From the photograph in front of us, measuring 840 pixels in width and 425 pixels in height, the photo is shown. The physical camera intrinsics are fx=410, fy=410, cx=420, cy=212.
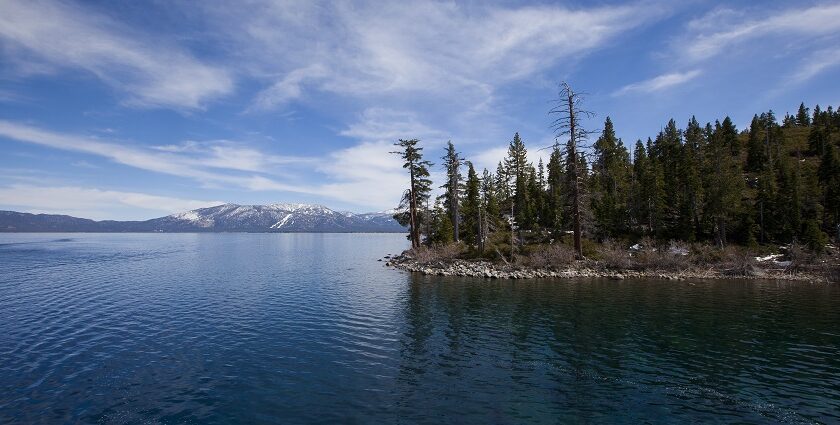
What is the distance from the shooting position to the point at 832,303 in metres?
30.7

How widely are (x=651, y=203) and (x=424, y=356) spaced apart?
5731 centimetres

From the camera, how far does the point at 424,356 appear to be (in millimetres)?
19344

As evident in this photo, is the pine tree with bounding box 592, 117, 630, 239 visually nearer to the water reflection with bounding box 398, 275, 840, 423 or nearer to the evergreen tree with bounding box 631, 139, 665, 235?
the evergreen tree with bounding box 631, 139, 665, 235

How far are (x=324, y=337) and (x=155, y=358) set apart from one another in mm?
7834

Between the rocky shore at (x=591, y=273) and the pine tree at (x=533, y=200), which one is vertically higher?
the pine tree at (x=533, y=200)

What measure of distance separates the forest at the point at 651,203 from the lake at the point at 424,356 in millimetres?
20547

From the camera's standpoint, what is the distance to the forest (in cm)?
5481

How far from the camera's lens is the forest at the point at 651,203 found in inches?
2158

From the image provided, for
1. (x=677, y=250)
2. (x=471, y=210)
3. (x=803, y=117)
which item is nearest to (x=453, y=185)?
(x=471, y=210)

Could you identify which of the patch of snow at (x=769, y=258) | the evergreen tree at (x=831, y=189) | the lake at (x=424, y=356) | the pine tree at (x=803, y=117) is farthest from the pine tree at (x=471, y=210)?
the pine tree at (x=803, y=117)

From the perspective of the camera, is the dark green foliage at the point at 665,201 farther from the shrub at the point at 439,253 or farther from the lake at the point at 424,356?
the lake at the point at 424,356

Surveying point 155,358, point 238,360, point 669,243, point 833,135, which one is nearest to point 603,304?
point 238,360

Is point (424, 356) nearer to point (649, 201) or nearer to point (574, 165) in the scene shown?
point (574, 165)

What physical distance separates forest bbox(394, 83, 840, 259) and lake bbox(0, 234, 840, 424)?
67.4 feet
